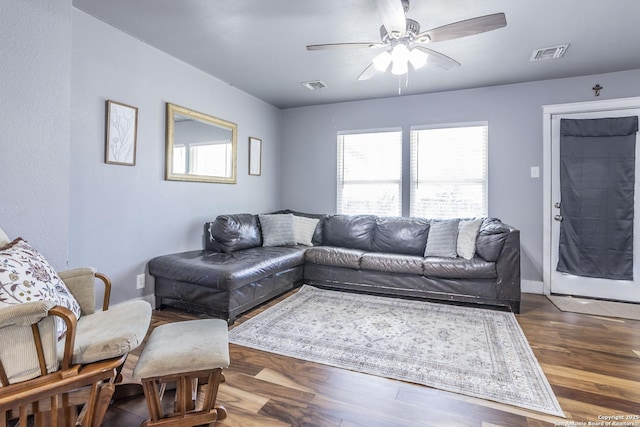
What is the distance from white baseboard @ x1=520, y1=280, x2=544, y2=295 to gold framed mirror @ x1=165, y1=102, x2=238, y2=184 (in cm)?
372

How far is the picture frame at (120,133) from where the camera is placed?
263 centimetres

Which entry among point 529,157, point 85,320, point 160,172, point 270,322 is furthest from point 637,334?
point 160,172

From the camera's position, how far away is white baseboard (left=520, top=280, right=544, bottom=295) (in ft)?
12.2

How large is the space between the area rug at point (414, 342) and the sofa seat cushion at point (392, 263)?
0.32 m

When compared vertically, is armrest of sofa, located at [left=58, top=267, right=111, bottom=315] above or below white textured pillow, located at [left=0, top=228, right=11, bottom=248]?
below

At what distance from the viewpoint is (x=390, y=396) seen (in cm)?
171

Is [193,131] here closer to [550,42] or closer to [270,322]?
[270,322]

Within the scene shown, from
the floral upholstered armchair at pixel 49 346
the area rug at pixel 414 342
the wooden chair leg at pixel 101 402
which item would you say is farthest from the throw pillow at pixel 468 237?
the wooden chair leg at pixel 101 402

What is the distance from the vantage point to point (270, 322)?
8.95 ft

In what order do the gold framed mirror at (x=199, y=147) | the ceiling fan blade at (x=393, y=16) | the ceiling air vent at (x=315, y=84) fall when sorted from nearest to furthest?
the ceiling fan blade at (x=393, y=16), the gold framed mirror at (x=199, y=147), the ceiling air vent at (x=315, y=84)

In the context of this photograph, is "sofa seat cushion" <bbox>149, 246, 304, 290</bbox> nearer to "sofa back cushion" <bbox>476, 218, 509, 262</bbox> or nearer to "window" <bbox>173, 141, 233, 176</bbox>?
"window" <bbox>173, 141, 233, 176</bbox>

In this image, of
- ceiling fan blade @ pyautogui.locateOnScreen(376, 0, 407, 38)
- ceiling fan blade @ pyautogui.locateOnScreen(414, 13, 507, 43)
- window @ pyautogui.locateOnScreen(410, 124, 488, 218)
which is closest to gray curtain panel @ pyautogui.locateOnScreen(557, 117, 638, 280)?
window @ pyautogui.locateOnScreen(410, 124, 488, 218)

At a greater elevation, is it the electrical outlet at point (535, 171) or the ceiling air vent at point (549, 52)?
the ceiling air vent at point (549, 52)

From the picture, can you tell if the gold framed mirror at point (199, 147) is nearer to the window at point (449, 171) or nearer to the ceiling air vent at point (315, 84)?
the ceiling air vent at point (315, 84)
